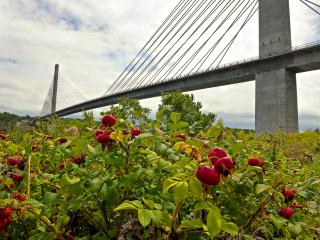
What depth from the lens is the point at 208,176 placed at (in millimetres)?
701

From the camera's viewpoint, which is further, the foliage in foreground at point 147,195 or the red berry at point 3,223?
the red berry at point 3,223

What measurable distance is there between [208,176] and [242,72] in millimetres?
25179

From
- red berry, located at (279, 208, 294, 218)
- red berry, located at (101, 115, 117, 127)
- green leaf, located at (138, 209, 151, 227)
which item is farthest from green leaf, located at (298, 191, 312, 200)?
red berry, located at (101, 115, 117, 127)

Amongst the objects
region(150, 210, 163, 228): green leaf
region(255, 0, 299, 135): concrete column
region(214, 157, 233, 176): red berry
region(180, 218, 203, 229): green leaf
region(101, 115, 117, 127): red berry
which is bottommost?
region(180, 218, 203, 229): green leaf

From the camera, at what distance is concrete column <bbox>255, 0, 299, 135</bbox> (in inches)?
753

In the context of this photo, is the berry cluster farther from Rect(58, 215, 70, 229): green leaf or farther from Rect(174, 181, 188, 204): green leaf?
Rect(174, 181, 188, 204): green leaf

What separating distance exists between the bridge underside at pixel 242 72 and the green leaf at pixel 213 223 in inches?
485

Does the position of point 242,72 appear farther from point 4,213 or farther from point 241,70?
point 4,213

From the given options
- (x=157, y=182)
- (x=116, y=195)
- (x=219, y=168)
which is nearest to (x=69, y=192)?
(x=116, y=195)

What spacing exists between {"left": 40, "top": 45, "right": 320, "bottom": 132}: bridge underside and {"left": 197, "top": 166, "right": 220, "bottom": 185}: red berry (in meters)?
12.3

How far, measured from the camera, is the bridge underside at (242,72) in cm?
1878

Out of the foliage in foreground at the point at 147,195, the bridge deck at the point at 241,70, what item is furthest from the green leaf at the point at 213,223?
the bridge deck at the point at 241,70

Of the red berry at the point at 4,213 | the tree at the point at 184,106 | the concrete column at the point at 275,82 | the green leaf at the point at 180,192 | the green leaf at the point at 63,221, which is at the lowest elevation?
the green leaf at the point at 63,221

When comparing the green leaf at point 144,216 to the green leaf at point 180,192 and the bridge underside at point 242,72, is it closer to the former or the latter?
the green leaf at point 180,192
